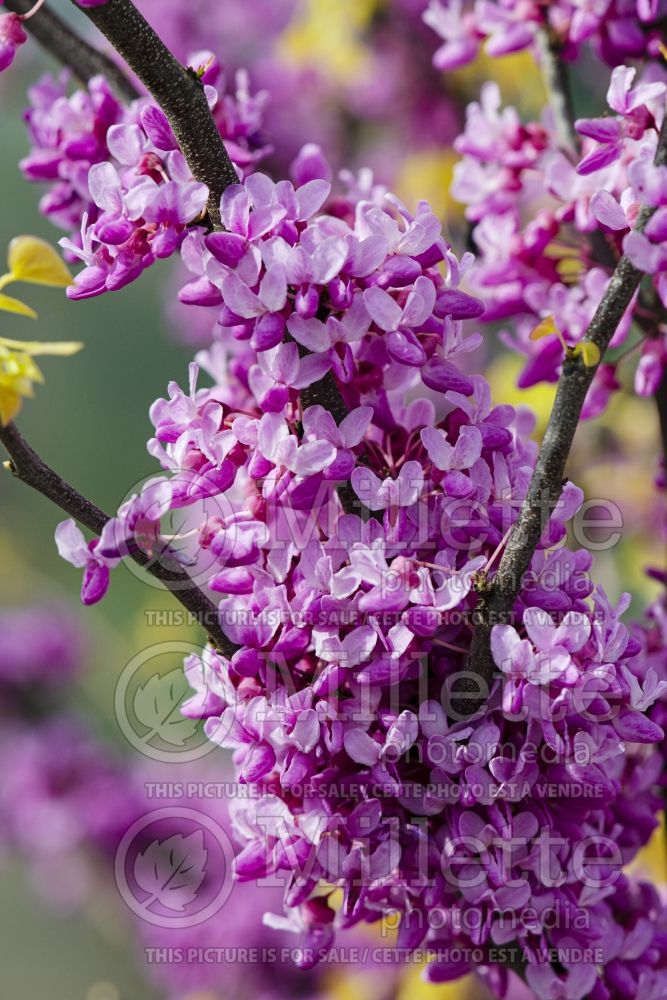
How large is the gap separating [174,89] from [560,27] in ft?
1.24

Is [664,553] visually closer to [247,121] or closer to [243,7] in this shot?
[247,121]

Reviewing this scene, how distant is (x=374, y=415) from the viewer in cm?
57

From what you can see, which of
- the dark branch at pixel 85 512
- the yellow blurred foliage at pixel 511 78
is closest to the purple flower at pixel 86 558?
the dark branch at pixel 85 512

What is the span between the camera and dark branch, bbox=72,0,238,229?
471 millimetres

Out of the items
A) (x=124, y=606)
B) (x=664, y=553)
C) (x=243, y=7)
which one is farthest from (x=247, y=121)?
(x=124, y=606)

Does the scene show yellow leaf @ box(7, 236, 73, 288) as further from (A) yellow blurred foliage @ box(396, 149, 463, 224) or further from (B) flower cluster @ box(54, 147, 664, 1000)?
(A) yellow blurred foliage @ box(396, 149, 463, 224)

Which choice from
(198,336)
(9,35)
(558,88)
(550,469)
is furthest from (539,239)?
(198,336)

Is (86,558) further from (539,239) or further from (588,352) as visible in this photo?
(539,239)

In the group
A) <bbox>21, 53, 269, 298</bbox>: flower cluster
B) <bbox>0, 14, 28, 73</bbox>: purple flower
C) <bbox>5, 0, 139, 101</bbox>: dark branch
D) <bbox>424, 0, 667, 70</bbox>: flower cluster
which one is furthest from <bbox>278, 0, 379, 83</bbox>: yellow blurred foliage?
<bbox>0, 14, 28, 73</bbox>: purple flower

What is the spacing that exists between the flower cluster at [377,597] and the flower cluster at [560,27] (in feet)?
0.92

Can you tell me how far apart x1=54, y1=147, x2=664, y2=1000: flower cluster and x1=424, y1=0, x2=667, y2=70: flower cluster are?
0.28 metres

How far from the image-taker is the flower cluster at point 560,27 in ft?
2.36

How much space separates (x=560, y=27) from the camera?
757 millimetres

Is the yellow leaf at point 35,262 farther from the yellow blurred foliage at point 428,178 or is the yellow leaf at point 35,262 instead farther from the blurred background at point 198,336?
the yellow blurred foliage at point 428,178
